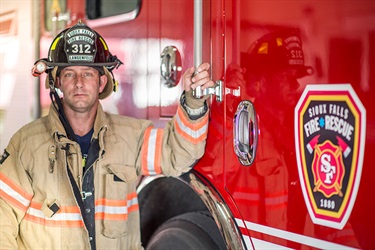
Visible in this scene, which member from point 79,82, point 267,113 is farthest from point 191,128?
point 79,82

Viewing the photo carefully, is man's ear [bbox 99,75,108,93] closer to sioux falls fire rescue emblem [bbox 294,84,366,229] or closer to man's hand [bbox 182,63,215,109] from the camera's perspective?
man's hand [bbox 182,63,215,109]

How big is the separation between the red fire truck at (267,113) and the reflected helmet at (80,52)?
0.46 ft

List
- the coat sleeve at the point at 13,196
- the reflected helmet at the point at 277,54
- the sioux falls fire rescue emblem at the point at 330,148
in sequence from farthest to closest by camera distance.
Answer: the coat sleeve at the point at 13,196 → the reflected helmet at the point at 277,54 → the sioux falls fire rescue emblem at the point at 330,148

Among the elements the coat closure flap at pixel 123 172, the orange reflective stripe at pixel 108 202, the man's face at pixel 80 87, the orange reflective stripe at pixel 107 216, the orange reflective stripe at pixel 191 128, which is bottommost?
the orange reflective stripe at pixel 107 216

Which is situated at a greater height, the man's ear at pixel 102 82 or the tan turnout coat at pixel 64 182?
the man's ear at pixel 102 82

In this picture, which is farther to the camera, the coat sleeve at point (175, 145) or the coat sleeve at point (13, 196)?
the coat sleeve at point (13, 196)

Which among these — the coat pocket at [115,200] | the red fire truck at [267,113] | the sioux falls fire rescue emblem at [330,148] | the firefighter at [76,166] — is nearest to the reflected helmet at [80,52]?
the firefighter at [76,166]

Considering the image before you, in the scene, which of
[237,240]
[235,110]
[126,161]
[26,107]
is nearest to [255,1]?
[235,110]

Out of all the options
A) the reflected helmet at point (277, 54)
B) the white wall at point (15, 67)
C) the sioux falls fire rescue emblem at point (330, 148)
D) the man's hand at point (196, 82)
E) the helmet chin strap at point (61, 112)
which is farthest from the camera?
the white wall at point (15, 67)

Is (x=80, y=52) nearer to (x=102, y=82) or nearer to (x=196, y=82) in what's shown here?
(x=102, y=82)

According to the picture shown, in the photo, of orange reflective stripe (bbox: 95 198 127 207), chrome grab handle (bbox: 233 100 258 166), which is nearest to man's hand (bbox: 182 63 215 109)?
chrome grab handle (bbox: 233 100 258 166)

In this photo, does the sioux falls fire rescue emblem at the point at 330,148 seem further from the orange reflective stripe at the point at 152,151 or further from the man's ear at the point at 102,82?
the man's ear at the point at 102,82

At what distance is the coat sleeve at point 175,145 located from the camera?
2.63 meters

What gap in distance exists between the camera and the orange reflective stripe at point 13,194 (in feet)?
9.50
